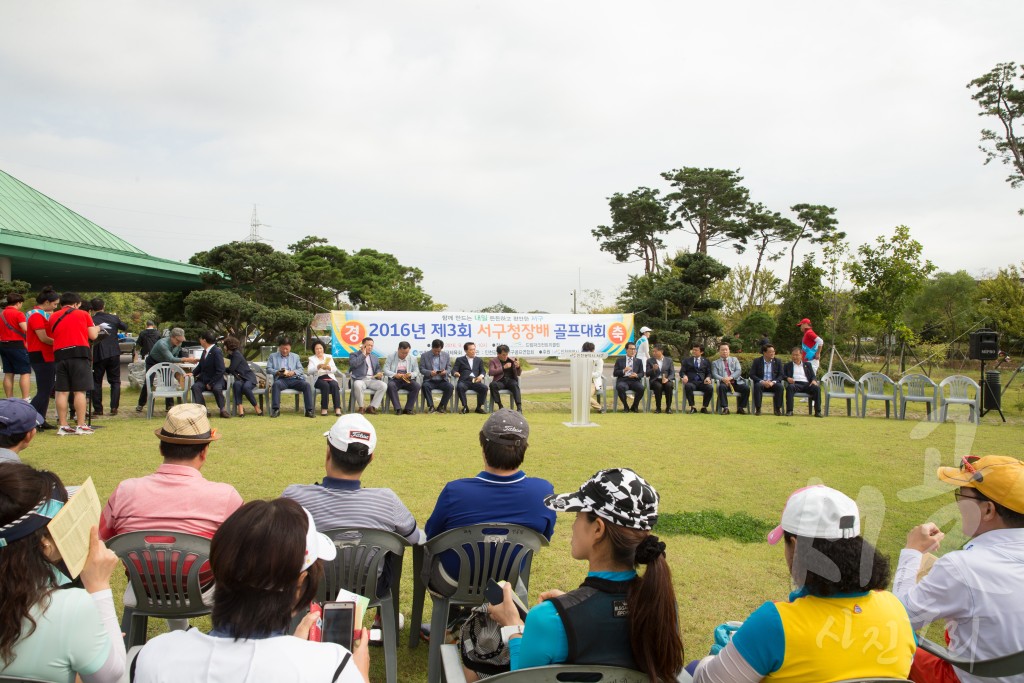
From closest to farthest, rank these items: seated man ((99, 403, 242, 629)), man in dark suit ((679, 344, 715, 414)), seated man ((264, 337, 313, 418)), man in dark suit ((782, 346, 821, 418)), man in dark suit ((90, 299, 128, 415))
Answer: seated man ((99, 403, 242, 629)), man in dark suit ((90, 299, 128, 415)), seated man ((264, 337, 313, 418)), man in dark suit ((782, 346, 821, 418)), man in dark suit ((679, 344, 715, 414))

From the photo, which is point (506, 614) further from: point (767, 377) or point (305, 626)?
point (767, 377)

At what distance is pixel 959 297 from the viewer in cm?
2408

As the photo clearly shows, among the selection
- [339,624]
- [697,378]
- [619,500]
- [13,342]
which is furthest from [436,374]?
[339,624]

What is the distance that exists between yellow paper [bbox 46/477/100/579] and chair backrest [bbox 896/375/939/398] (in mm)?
11940

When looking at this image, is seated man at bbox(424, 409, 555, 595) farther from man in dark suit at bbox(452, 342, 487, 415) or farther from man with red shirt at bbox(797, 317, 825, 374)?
man with red shirt at bbox(797, 317, 825, 374)

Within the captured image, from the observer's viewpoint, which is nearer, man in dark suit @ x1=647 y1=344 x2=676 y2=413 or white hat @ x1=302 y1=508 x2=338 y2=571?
white hat @ x1=302 y1=508 x2=338 y2=571

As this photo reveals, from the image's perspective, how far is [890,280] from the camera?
17.2 metres

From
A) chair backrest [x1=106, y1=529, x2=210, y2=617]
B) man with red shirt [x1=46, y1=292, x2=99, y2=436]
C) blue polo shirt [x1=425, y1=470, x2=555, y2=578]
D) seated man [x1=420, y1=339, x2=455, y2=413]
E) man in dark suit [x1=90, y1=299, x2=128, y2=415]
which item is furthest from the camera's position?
seated man [x1=420, y1=339, x2=455, y2=413]

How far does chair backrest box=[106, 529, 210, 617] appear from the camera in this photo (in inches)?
92.7

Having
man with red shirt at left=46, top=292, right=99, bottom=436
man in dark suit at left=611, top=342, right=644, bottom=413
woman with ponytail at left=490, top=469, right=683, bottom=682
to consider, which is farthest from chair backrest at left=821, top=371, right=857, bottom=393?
man with red shirt at left=46, top=292, right=99, bottom=436

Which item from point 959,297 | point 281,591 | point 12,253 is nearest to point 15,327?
point 281,591

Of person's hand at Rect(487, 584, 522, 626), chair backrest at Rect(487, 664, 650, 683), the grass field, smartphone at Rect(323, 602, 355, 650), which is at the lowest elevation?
the grass field

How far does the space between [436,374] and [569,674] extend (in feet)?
32.7

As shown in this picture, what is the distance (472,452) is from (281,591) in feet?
19.8
